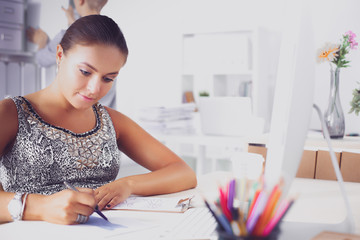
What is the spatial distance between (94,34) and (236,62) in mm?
2509

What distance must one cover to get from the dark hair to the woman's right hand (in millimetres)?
449

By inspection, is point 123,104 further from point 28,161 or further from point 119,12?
point 28,161

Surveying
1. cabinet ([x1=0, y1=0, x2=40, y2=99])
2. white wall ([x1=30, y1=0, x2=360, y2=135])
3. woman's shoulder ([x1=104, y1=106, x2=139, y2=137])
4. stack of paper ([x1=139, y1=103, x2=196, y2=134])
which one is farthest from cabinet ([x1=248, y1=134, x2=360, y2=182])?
cabinet ([x1=0, y1=0, x2=40, y2=99])

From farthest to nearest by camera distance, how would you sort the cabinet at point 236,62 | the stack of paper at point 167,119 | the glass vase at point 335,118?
the cabinet at point 236,62 < the stack of paper at point 167,119 < the glass vase at point 335,118

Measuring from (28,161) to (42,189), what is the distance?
85 mm

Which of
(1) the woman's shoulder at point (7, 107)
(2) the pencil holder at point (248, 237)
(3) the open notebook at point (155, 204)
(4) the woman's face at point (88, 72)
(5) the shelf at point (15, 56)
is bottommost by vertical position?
(3) the open notebook at point (155, 204)

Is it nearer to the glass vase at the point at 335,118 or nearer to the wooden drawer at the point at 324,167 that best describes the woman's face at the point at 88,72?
the wooden drawer at the point at 324,167

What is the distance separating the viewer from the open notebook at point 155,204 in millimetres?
930

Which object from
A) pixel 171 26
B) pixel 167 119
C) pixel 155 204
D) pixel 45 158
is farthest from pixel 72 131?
pixel 171 26

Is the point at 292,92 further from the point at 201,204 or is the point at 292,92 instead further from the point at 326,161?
the point at 326,161

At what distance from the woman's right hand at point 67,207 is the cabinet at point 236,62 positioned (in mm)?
2714

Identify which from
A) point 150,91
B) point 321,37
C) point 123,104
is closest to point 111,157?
point 123,104

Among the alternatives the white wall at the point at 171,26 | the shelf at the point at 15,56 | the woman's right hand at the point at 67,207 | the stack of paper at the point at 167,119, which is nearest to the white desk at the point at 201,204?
the woman's right hand at the point at 67,207

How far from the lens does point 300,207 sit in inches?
38.7
